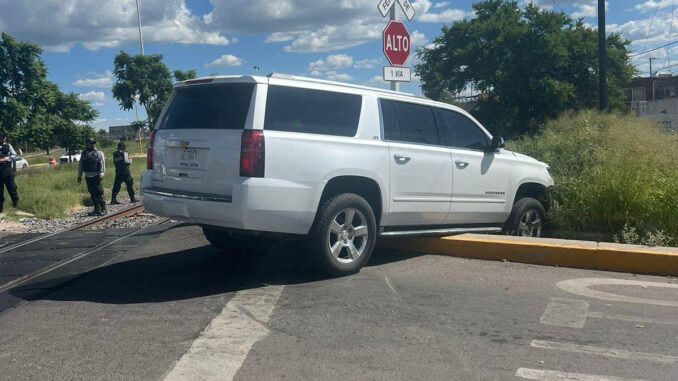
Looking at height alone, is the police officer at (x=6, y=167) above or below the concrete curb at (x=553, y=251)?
above

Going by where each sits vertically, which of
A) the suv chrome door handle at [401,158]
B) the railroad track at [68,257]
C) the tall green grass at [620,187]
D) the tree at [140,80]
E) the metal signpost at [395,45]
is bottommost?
the railroad track at [68,257]

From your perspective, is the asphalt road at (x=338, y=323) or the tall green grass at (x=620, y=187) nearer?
the asphalt road at (x=338, y=323)

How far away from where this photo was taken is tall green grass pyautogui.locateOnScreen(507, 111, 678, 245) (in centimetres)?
764

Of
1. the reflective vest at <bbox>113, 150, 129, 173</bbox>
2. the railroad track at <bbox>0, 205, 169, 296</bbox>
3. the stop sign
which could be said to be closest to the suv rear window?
the railroad track at <bbox>0, 205, 169, 296</bbox>

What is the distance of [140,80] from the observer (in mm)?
39812

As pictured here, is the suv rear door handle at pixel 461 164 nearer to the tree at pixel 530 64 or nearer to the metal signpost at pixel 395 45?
the metal signpost at pixel 395 45

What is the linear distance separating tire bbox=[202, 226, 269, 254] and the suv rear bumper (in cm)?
133

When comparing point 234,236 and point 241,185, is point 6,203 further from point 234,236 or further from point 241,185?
point 241,185

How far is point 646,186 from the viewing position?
7.83 meters

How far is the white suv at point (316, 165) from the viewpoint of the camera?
5.71 meters

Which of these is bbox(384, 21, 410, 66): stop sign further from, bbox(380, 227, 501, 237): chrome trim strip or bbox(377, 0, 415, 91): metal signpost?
bbox(380, 227, 501, 237): chrome trim strip

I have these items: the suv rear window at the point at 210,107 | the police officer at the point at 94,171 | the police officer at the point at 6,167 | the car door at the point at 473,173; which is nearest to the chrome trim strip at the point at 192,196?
the suv rear window at the point at 210,107

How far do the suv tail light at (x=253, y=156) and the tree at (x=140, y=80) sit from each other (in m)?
34.6

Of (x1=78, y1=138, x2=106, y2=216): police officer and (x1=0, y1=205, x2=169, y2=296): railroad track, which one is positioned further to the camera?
(x1=78, y1=138, x2=106, y2=216): police officer
